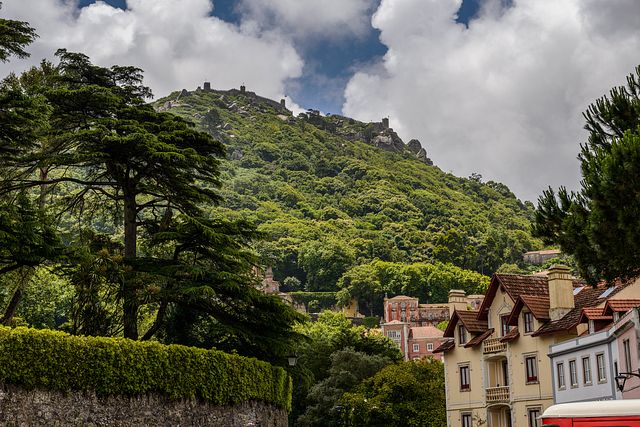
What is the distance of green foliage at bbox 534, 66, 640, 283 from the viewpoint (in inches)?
825

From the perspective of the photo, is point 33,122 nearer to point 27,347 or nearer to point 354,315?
point 27,347

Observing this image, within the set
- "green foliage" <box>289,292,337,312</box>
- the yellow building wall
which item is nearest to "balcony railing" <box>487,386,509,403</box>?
the yellow building wall

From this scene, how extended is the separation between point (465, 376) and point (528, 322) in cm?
658

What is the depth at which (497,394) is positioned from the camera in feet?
147

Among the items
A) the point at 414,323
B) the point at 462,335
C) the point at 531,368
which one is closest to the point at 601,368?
the point at 531,368

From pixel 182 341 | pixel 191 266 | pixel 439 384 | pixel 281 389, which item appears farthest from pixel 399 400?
pixel 191 266

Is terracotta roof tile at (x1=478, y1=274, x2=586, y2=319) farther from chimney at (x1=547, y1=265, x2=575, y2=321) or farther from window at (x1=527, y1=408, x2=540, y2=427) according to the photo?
window at (x1=527, y1=408, x2=540, y2=427)

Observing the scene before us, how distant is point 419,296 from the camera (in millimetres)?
178625

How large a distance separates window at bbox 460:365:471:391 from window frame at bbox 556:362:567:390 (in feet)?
31.1

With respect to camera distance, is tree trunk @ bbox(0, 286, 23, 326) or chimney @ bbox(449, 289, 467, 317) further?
chimney @ bbox(449, 289, 467, 317)

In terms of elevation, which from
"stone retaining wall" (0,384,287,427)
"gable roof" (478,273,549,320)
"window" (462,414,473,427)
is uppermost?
"gable roof" (478,273,549,320)

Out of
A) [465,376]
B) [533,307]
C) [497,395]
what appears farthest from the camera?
[465,376]

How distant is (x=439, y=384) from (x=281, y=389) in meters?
21.4

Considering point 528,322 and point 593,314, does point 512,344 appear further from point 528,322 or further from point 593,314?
point 593,314
